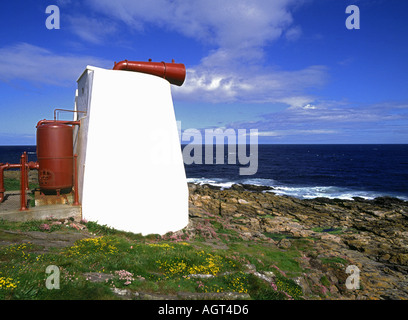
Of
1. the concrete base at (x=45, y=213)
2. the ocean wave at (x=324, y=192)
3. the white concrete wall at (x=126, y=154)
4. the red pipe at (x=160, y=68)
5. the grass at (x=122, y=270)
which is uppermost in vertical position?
the red pipe at (x=160, y=68)

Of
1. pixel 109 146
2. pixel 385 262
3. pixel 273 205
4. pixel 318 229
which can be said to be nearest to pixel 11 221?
pixel 109 146

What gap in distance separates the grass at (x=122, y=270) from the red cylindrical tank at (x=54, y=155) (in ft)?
7.35

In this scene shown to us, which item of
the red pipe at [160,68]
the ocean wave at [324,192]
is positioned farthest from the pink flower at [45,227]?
the ocean wave at [324,192]

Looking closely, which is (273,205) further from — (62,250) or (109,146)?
(62,250)

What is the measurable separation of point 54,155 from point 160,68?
275 inches

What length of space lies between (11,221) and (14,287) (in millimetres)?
6345

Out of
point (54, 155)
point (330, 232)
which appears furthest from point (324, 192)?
point (54, 155)

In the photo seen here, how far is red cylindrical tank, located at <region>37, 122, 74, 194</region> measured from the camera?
11.5 meters

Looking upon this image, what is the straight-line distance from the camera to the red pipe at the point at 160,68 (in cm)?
1266

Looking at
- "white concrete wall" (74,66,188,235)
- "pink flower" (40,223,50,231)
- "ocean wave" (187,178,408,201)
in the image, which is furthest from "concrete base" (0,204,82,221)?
"ocean wave" (187,178,408,201)

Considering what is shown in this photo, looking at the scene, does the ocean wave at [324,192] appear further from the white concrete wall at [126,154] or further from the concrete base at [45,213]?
the concrete base at [45,213]

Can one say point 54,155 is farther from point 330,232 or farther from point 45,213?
point 330,232

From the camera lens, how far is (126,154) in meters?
11.5

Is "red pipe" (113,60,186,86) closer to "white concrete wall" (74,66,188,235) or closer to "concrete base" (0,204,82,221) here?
"white concrete wall" (74,66,188,235)
